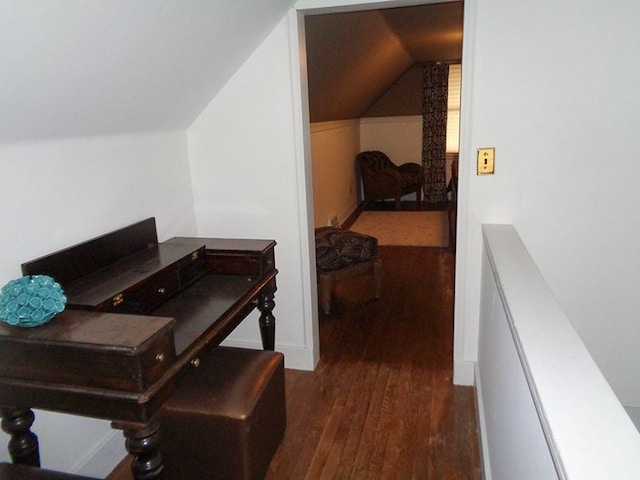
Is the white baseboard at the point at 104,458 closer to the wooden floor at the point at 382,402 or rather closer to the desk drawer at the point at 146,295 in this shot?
the wooden floor at the point at 382,402

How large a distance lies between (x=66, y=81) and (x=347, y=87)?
359 centimetres

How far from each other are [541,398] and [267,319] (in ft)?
5.04

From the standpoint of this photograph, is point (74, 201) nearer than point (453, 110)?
Yes

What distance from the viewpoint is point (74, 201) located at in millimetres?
1721

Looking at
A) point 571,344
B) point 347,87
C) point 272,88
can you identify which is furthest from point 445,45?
point 571,344

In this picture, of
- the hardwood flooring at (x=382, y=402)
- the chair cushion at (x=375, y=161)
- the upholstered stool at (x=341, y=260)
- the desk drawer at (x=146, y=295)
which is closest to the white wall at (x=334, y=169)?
the chair cushion at (x=375, y=161)

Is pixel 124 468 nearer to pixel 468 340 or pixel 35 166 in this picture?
pixel 35 166

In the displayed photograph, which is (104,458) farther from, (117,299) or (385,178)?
(385,178)

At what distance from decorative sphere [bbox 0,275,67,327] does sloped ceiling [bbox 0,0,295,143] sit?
47 cm

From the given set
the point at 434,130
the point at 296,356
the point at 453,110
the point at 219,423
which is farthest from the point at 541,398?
the point at 434,130

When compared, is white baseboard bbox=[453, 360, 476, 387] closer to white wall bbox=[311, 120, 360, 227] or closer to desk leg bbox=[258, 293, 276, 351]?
desk leg bbox=[258, 293, 276, 351]

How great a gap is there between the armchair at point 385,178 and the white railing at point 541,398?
191 inches

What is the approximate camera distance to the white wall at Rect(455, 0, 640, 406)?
197cm

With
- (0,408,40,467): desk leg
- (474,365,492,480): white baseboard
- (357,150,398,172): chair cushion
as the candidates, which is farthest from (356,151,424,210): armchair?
(0,408,40,467): desk leg
